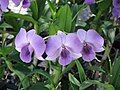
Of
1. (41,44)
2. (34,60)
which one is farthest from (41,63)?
(41,44)

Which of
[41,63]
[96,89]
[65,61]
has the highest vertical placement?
[65,61]

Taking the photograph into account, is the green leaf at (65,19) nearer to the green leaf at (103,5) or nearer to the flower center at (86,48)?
the flower center at (86,48)

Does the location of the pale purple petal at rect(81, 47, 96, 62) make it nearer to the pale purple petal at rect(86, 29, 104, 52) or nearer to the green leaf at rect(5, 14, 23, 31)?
the pale purple petal at rect(86, 29, 104, 52)

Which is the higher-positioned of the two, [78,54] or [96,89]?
[78,54]

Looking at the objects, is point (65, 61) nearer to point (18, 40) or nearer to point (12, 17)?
point (18, 40)

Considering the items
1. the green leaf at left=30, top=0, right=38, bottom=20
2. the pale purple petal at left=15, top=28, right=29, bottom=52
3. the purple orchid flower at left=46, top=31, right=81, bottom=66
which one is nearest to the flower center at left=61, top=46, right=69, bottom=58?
the purple orchid flower at left=46, top=31, right=81, bottom=66

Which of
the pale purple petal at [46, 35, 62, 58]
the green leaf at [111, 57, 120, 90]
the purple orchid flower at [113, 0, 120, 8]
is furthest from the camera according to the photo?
the purple orchid flower at [113, 0, 120, 8]
